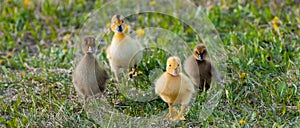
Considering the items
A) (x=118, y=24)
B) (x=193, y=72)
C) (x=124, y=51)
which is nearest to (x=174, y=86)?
(x=193, y=72)

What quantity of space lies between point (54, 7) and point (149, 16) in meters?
1.09

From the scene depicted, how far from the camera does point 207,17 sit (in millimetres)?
5941

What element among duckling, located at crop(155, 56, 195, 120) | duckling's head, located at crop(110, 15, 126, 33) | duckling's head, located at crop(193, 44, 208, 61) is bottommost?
duckling, located at crop(155, 56, 195, 120)

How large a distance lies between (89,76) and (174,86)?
0.67m

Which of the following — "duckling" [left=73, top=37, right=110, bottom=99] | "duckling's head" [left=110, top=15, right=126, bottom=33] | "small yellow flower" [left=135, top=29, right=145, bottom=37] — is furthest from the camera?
"small yellow flower" [left=135, top=29, right=145, bottom=37]

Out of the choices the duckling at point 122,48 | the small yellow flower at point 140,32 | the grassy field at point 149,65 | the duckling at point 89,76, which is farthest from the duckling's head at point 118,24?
the small yellow flower at point 140,32

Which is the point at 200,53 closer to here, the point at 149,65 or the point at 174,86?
the point at 174,86

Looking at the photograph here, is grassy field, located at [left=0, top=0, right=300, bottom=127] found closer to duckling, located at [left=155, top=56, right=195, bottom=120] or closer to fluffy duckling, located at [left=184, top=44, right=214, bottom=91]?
fluffy duckling, located at [left=184, top=44, right=214, bottom=91]

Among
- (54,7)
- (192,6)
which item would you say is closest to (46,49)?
(54,7)

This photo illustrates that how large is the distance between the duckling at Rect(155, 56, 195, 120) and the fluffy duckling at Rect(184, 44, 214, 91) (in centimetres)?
16

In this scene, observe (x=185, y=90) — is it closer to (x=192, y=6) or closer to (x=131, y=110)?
(x=131, y=110)

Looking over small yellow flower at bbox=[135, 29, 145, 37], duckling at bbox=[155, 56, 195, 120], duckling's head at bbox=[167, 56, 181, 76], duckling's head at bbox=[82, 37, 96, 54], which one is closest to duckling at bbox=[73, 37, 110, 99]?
duckling's head at bbox=[82, 37, 96, 54]

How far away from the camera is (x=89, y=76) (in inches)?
174

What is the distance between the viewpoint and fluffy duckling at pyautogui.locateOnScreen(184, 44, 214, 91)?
174 inches
